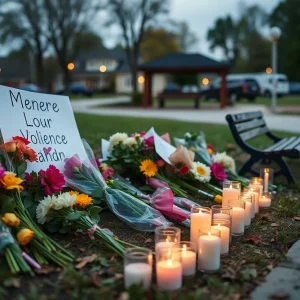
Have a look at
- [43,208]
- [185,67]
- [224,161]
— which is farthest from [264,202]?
[185,67]

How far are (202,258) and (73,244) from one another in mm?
971

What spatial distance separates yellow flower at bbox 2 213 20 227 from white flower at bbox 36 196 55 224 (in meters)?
0.37

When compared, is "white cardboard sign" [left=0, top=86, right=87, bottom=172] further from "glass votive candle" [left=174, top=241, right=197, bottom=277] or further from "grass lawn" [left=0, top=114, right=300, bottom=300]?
"glass votive candle" [left=174, top=241, right=197, bottom=277]

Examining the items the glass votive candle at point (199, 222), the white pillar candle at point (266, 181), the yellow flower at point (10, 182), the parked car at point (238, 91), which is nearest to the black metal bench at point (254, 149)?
the white pillar candle at point (266, 181)

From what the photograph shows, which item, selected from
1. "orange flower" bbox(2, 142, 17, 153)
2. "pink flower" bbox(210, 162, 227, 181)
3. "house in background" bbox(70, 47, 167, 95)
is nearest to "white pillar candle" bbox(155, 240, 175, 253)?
"orange flower" bbox(2, 142, 17, 153)

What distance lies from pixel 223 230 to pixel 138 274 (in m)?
A: 0.90

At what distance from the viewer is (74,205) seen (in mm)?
3379

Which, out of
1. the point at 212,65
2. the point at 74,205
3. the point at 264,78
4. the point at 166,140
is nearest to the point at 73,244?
the point at 74,205

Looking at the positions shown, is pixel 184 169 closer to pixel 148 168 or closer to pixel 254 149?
pixel 148 168

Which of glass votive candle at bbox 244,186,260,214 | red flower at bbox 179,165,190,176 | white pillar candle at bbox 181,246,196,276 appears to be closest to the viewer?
white pillar candle at bbox 181,246,196,276

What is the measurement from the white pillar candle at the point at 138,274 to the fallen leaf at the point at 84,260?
42 cm

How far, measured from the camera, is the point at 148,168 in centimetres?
461

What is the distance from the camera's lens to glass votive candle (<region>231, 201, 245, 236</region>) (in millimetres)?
3502

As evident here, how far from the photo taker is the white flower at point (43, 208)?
10.3ft
